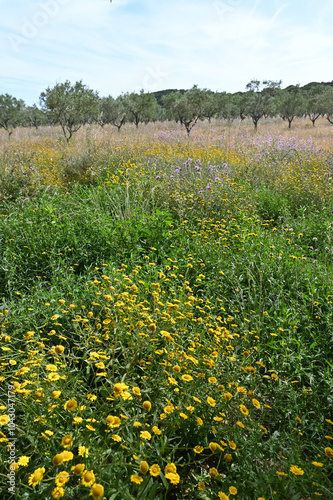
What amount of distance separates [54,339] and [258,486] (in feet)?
5.48

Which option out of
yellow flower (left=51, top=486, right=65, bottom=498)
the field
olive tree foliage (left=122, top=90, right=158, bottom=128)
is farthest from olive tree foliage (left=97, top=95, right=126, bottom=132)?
yellow flower (left=51, top=486, right=65, bottom=498)

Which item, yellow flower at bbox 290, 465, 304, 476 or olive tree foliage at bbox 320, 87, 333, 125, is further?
olive tree foliage at bbox 320, 87, 333, 125

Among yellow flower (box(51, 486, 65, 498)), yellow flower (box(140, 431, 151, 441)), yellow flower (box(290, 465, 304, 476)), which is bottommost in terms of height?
yellow flower (box(290, 465, 304, 476))

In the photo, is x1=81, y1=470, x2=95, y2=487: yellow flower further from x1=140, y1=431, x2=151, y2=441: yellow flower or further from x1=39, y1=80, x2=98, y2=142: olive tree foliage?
x1=39, y1=80, x2=98, y2=142: olive tree foliage

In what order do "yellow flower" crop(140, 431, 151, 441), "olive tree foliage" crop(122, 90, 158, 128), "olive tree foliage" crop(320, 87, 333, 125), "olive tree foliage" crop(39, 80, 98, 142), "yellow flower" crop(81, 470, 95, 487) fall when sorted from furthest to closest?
"olive tree foliage" crop(320, 87, 333, 125) → "olive tree foliage" crop(122, 90, 158, 128) → "olive tree foliage" crop(39, 80, 98, 142) → "yellow flower" crop(140, 431, 151, 441) → "yellow flower" crop(81, 470, 95, 487)

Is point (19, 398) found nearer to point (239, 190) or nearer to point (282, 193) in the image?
point (239, 190)

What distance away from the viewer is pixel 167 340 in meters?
1.92

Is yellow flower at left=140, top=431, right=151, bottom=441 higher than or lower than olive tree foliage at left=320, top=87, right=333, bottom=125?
lower

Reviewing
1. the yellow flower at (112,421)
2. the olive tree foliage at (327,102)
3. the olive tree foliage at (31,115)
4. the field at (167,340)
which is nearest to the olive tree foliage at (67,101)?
the field at (167,340)

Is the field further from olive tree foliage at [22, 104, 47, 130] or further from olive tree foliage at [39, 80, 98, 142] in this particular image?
olive tree foliage at [22, 104, 47, 130]

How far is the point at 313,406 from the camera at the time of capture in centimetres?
203

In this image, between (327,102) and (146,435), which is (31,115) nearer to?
(327,102)

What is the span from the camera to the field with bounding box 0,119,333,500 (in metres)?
1.34

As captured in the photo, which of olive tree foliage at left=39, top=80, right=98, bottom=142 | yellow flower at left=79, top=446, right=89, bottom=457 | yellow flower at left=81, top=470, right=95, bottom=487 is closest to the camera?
yellow flower at left=81, top=470, right=95, bottom=487
